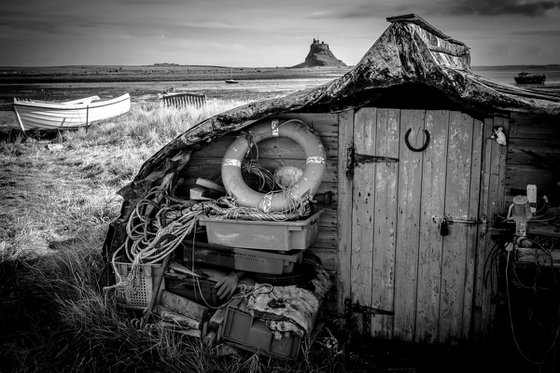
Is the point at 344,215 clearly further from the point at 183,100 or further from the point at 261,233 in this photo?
the point at 183,100

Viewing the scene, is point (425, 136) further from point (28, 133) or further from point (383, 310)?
point (28, 133)

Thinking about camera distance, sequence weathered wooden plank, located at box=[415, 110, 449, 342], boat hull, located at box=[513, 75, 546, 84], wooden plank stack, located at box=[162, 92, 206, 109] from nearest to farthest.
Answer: weathered wooden plank, located at box=[415, 110, 449, 342], wooden plank stack, located at box=[162, 92, 206, 109], boat hull, located at box=[513, 75, 546, 84]

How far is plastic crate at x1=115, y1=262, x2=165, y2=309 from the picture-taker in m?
4.79

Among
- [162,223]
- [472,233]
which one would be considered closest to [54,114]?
[162,223]

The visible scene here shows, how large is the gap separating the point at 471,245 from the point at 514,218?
2.07 feet

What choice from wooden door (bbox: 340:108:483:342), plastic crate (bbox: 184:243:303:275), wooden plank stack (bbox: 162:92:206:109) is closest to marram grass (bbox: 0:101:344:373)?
plastic crate (bbox: 184:243:303:275)

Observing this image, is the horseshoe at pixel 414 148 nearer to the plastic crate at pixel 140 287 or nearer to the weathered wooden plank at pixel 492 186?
the weathered wooden plank at pixel 492 186

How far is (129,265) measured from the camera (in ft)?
15.9

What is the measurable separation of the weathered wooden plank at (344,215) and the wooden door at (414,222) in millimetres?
22

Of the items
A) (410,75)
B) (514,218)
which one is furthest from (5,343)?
(514,218)

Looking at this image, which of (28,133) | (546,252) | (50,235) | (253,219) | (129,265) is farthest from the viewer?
(28,133)

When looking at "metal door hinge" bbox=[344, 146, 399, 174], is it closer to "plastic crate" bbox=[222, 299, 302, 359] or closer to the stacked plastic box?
the stacked plastic box

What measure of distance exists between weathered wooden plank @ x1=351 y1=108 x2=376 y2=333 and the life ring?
403mm

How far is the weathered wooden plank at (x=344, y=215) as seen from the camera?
184 inches
